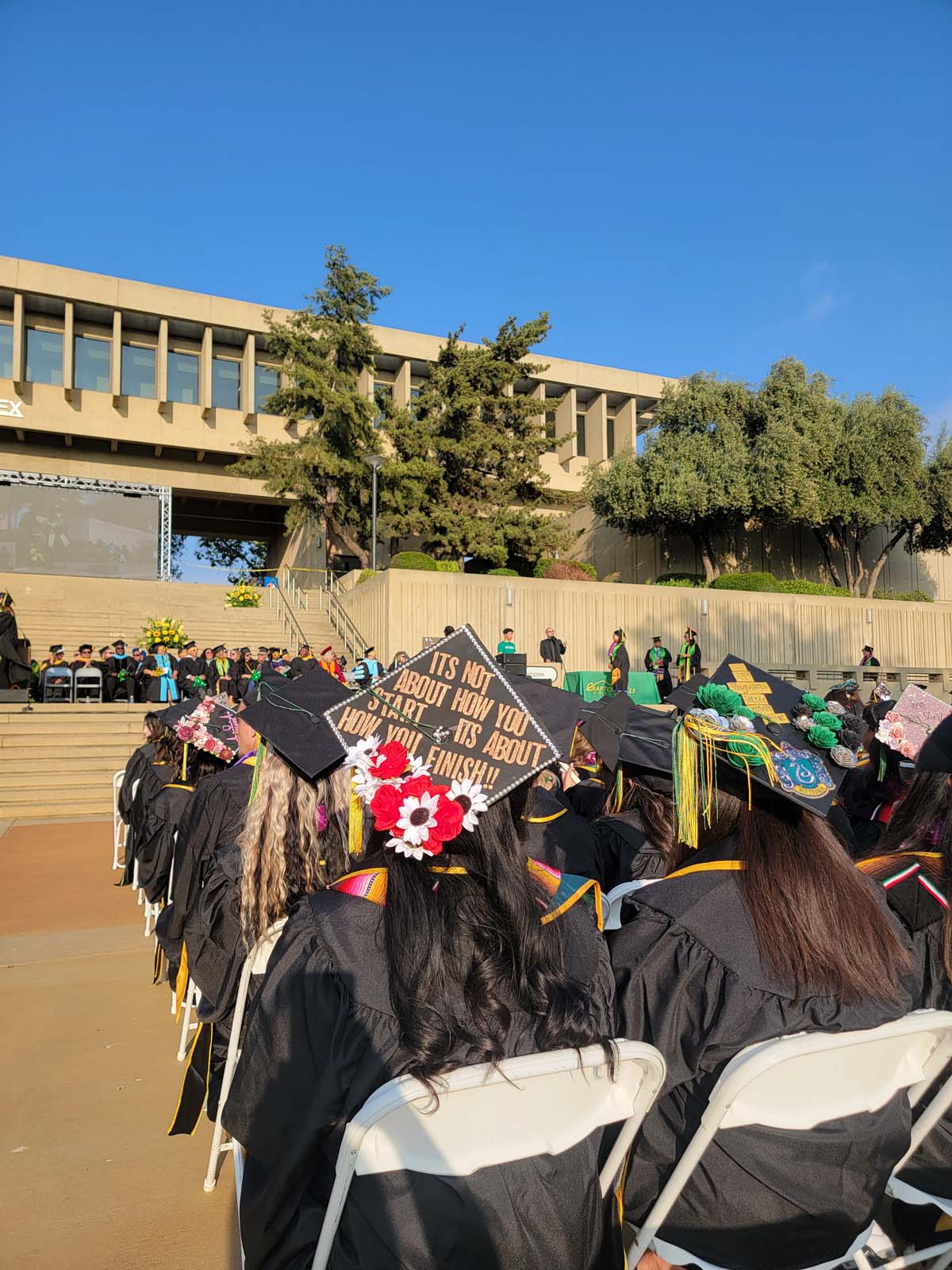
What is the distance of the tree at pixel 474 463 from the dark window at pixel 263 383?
865 cm

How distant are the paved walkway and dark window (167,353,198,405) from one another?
28994 mm

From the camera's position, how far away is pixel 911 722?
343cm

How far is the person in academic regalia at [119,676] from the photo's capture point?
1524 cm

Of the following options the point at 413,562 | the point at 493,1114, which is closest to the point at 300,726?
the point at 493,1114

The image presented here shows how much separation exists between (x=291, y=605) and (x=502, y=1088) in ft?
79.6

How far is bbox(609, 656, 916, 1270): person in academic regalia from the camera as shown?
1564 mm

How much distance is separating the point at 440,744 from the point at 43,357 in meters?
33.4

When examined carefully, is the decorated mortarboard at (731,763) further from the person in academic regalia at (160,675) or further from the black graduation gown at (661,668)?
the black graduation gown at (661,668)

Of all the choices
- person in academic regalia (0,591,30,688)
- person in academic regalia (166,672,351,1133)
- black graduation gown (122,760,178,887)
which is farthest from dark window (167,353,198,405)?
person in academic regalia (166,672,351,1133)

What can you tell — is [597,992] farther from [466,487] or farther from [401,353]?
[401,353]

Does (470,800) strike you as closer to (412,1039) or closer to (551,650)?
(412,1039)

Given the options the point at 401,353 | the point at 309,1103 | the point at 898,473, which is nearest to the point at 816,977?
the point at 309,1103

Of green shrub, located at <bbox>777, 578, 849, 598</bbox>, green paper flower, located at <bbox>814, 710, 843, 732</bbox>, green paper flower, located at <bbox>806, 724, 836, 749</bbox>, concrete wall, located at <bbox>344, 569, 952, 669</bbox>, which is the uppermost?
green shrub, located at <bbox>777, 578, 849, 598</bbox>

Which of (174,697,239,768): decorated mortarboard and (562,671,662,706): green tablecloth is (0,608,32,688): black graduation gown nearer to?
(562,671,662,706): green tablecloth
